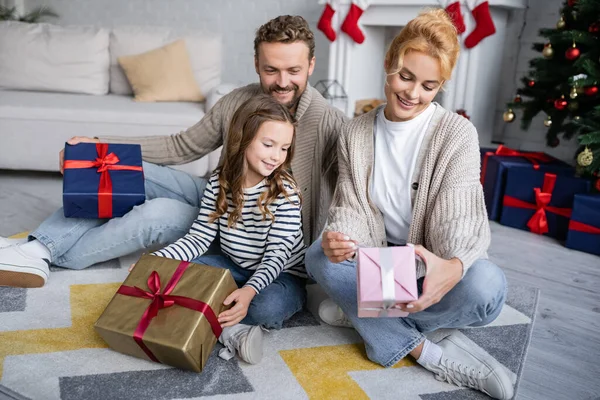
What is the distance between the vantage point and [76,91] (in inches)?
135

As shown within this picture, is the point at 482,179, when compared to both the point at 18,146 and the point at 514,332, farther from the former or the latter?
the point at 18,146

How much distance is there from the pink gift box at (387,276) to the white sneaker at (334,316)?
1.41 feet

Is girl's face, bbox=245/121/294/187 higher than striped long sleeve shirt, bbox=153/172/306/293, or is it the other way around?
girl's face, bbox=245/121/294/187

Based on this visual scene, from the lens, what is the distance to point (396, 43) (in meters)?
1.49

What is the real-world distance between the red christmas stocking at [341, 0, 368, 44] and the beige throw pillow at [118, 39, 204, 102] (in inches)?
39.9

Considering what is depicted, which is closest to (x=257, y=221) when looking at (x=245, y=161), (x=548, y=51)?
(x=245, y=161)

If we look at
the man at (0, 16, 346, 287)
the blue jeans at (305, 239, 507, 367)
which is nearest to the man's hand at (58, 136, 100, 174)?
the man at (0, 16, 346, 287)

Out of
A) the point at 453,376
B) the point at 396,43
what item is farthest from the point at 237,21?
the point at 453,376

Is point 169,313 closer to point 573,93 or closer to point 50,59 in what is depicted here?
point 573,93

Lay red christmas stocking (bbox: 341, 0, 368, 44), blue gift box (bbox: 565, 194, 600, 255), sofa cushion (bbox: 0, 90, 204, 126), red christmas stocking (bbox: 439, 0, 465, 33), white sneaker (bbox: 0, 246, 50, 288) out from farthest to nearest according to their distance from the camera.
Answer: red christmas stocking (bbox: 341, 0, 368, 44) < red christmas stocking (bbox: 439, 0, 465, 33) < sofa cushion (bbox: 0, 90, 204, 126) < blue gift box (bbox: 565, 194, 600, 255) < white sneaker (bbox: 0, 246, 50, 288)

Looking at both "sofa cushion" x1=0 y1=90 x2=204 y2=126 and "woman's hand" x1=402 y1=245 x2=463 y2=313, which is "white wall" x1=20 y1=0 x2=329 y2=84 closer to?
"sofa cushion" x1=0 y1=90 x2=204 y2=126

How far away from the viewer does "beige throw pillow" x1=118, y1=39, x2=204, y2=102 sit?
3.33 m

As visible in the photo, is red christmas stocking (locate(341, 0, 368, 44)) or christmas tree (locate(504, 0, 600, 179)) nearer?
christmas tree (locate(504, 0, 600, 179))

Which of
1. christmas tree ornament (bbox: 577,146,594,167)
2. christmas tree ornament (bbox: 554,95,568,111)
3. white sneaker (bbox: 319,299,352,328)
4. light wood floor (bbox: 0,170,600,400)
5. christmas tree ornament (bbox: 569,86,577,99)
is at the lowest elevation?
light wood floor (bbox: 0,170,600,400)
